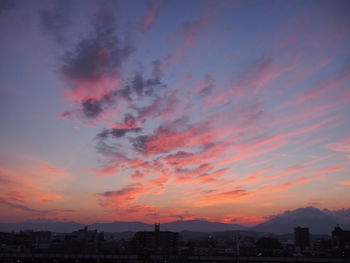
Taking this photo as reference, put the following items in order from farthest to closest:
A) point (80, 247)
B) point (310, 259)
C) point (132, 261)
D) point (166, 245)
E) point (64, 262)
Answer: point (166, 245) < point (80, 247) < point (64, 262) < point (132, 261) < point (310, 259)

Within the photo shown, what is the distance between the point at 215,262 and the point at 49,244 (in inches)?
3955

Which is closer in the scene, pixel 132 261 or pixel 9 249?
pixel 132 261

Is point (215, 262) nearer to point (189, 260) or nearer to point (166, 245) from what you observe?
point (189, 260)

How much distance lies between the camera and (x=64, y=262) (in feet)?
504

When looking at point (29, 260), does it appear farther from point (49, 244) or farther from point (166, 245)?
point (166, 245)

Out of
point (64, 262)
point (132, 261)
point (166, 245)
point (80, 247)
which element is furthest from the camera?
point (166, 245)

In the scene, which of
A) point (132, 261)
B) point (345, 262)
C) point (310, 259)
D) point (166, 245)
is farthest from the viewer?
point (166, 245)

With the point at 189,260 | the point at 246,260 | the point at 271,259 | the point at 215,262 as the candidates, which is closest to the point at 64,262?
the point at 189,260

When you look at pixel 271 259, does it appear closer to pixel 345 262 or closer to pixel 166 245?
pixel 345 262

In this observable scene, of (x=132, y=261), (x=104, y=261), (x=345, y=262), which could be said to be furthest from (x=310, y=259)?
(x=104, y=261)

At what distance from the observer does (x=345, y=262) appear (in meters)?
121

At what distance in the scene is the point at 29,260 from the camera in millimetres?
140875

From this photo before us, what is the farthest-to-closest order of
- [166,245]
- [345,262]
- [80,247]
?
[166,245], [80,247], [345,262]

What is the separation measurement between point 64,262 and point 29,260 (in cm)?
1790
